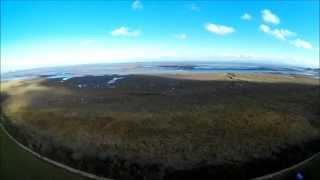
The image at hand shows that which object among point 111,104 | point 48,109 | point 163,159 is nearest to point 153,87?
point 111,104

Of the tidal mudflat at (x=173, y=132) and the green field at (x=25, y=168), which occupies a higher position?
the tidal mudflat at (x=173, y=132)

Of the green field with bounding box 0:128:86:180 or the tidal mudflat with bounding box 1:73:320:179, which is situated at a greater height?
the tidal mudflat with bounding box 1:73:320:179

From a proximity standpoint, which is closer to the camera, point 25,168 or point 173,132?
point 173,132

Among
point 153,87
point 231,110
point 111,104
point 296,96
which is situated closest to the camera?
point 231,110

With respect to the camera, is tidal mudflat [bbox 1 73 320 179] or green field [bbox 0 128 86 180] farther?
green field [bbox 0 128 86 180]

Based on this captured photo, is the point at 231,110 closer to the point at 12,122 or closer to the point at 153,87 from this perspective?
the point at 153,87

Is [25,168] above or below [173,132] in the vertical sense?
below

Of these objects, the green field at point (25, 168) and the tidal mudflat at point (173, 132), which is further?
the green field at point (25, 168)

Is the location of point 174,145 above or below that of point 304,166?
above
